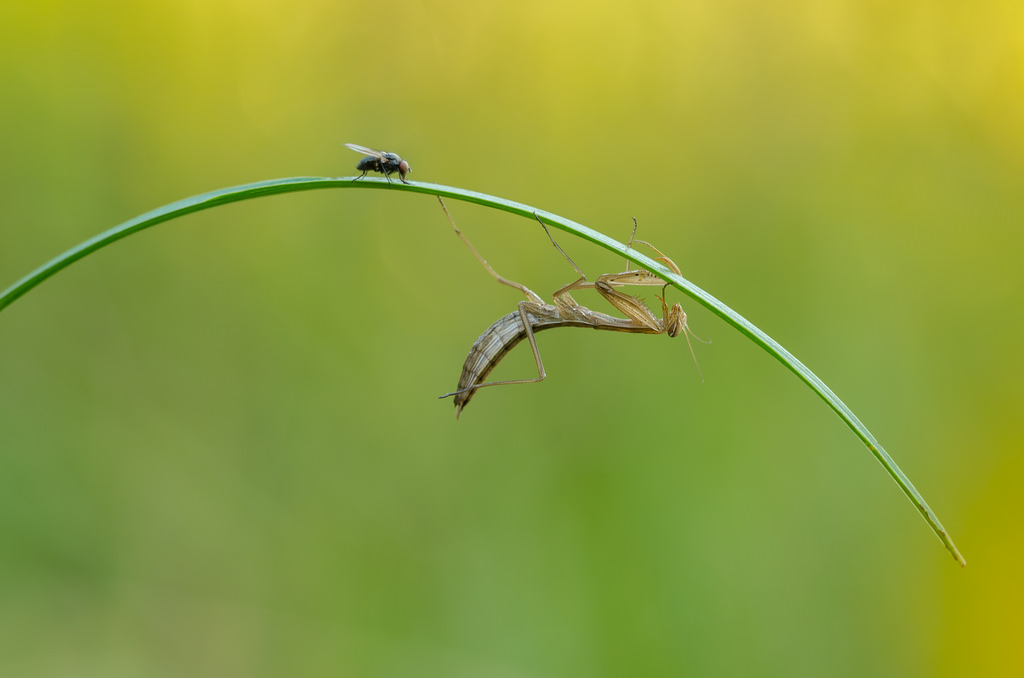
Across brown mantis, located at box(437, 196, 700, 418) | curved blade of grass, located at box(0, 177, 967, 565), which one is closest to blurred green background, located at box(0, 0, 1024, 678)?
brown mantis, located at box(437, 196, 700, 418)

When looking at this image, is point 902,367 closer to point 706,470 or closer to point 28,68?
point 706,470

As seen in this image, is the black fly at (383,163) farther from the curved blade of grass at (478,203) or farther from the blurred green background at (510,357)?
the blurred green background at (510,357)

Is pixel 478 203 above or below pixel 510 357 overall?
above

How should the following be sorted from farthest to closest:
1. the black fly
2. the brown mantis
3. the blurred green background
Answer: the blurred green background < the brown mantis < the black fly

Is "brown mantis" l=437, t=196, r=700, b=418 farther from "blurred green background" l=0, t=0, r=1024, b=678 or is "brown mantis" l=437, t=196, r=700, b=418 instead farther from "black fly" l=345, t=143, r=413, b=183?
"blurred green background" l=0, t=0, r=1024, b=678

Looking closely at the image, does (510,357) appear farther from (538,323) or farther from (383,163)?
(383,163)

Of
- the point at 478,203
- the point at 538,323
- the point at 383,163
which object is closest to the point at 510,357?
the point at 538,323

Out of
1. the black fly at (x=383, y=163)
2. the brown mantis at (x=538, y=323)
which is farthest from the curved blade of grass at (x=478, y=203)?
the brown mantis at (x=538, y=323)
